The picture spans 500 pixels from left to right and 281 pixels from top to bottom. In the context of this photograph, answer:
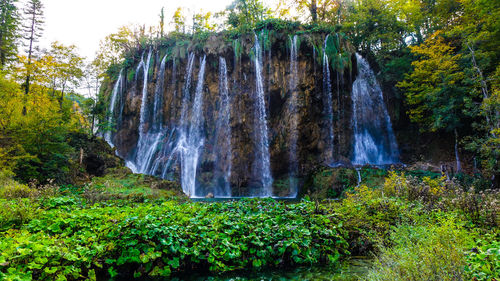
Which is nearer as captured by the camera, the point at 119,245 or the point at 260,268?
the point at 119,245

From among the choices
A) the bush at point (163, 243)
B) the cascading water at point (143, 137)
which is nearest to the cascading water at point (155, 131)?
the cascading water at point (143, 137)

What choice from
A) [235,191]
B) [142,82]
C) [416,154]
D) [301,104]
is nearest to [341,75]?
[301,104]

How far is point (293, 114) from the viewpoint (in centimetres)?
2186

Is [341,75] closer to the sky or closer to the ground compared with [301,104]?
closer to the sky

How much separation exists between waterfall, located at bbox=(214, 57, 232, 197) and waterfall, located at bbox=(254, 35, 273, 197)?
2.55 m

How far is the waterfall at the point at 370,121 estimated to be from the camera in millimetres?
22484

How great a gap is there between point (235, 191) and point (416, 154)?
50.9 feet

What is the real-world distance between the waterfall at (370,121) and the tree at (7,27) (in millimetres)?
31295

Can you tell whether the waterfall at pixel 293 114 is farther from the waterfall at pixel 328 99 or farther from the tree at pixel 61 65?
the tree at pixel 61 65

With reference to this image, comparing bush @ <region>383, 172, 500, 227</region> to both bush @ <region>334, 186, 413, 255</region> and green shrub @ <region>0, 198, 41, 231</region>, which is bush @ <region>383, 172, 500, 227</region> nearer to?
bush @ <region>334, 186, 413, 255</region>

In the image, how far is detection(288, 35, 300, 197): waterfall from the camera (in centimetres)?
2134

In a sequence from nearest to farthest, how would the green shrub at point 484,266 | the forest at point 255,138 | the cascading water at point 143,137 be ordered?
the green shrub at point 484,266
the forest at point 255,138
the cascading water at point 143,137

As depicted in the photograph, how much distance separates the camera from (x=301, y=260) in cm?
452

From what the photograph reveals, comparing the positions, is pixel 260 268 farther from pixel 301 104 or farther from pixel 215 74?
pixel 215 74
